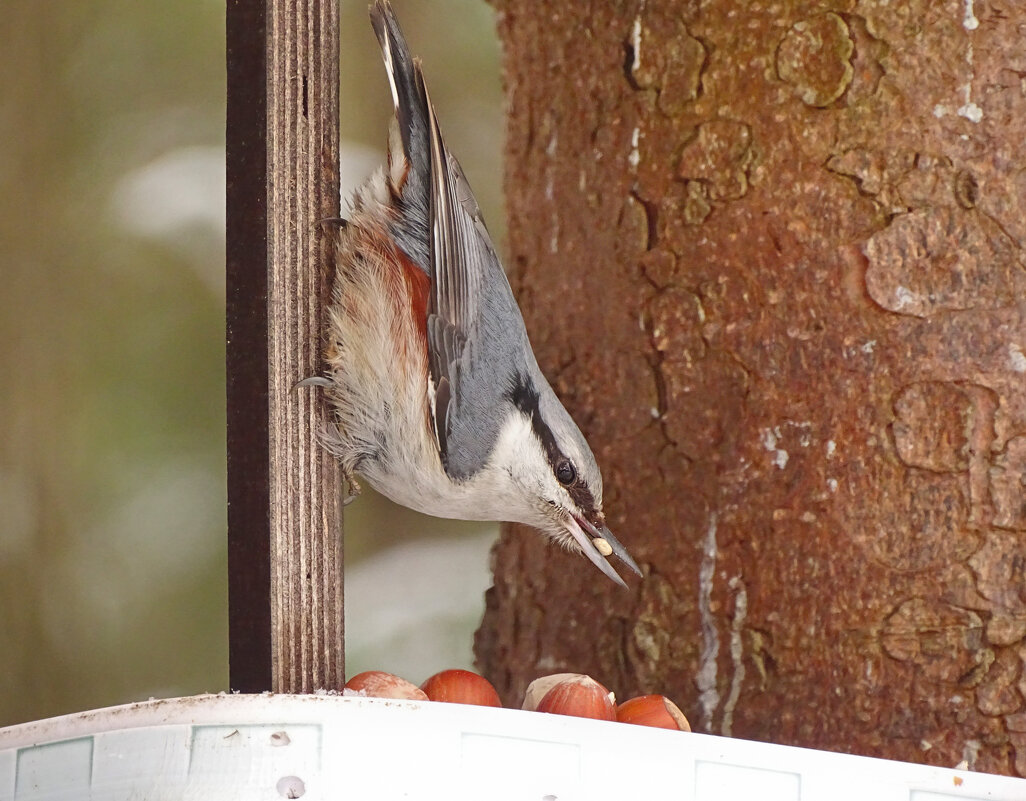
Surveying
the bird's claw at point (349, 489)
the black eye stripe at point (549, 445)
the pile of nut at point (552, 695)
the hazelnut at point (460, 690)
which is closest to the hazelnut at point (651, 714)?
the pile of nut at point (552, 695)

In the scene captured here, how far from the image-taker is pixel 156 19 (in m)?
1.62

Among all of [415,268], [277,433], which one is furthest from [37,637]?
[415,268]

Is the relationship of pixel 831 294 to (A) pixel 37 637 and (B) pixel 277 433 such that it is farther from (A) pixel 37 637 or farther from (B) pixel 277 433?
(A) pixel 37 637

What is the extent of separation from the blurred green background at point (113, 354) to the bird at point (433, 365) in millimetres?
374

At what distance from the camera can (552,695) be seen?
42.7 inches

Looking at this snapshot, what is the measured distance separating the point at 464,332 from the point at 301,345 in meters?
0.24

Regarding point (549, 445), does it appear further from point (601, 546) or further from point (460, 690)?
point (460, 690)

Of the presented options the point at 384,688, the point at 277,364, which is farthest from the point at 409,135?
the point at 384,688

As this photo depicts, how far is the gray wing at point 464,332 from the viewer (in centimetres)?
118

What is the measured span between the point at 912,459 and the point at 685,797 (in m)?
0.69

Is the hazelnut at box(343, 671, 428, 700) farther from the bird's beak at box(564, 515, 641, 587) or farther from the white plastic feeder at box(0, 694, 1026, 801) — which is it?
the bird's beak at box(564, 515, 641, 587)

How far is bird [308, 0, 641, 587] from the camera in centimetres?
116

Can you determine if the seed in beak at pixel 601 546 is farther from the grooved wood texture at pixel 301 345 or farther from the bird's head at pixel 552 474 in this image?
the grooved wood texture at pixel 301 345

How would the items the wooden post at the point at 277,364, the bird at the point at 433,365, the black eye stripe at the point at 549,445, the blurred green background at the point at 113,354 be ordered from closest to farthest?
1. the wooden post at the point at 277,364
2. the bird at the point at 433,365
3. the black eye stripe at the point at 549,445
4. the blurred green background at the point at 113,354
